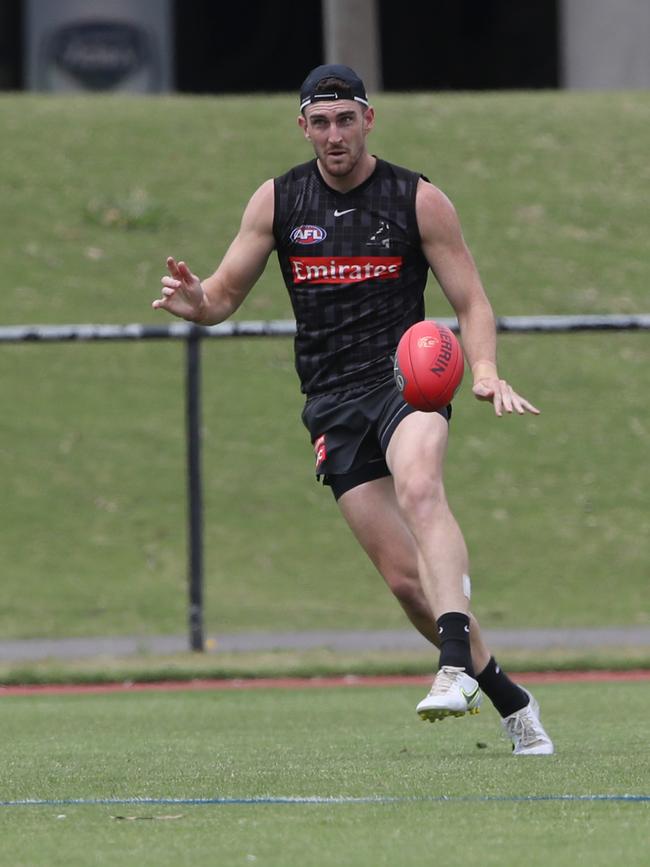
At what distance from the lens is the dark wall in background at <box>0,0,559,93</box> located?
2836cm

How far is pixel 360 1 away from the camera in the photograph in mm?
21922

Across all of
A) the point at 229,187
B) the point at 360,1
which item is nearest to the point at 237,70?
the point at 360,1

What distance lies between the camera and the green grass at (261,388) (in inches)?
524

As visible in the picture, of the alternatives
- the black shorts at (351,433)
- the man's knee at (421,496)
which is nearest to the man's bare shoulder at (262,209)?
the black shorts at (351,433)

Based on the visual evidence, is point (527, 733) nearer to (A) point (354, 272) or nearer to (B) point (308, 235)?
(A) point (354, 272)

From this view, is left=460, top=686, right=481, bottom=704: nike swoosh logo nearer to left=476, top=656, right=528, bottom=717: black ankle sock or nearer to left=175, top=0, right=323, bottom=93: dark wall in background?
left=476, top=656, right=528, bottom=717: black ankle sock

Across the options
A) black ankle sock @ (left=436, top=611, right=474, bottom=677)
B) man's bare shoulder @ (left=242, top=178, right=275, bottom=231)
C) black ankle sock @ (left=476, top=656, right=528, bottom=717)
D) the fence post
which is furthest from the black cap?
the fence post

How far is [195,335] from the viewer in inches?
439

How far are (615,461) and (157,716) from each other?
723cm

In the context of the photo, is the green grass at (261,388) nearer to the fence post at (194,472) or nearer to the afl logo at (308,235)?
the fence post at (194,472)

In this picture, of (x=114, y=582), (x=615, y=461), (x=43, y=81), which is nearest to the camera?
(x=114, y=582)

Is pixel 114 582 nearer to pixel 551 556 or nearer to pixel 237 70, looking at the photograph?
pixel 551 556

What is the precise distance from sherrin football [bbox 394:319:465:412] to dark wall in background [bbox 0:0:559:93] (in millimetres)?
22345

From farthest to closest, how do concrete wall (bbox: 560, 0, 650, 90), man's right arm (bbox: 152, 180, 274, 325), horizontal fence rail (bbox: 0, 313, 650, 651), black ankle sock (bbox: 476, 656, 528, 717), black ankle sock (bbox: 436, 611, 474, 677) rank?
concrete wall (bbox: 560, 0, 650, 90)
horizontal fence rail (bbox: 0, 313, 650, 651)
man's right arm (bbox: 152, 180, 274, 325)
black ankle sock (bbox: 476, 656, 528, 717)
black ankle sock (bbox: 436, 611, 474, 677)
